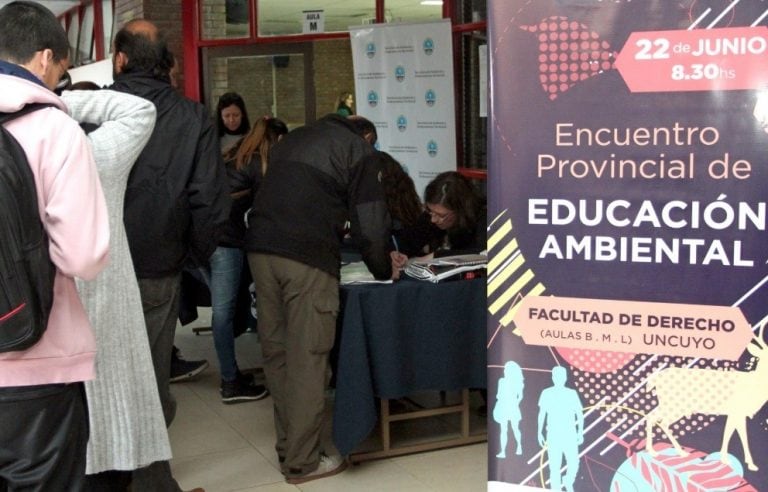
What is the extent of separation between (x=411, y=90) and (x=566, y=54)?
4.41m

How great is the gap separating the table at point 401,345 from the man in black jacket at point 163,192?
78 centimetres

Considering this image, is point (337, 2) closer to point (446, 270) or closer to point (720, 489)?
point (446, 270)

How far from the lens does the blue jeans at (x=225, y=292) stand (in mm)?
4934

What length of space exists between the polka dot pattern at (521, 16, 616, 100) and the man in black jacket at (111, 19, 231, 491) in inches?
58.7

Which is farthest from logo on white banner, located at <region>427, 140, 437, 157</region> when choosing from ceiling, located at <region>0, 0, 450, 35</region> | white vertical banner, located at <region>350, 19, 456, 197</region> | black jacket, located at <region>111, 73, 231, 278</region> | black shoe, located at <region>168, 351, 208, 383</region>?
black jacket, located at <region>111, 73, 231, 278</region>

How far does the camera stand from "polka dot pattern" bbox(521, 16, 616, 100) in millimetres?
2223

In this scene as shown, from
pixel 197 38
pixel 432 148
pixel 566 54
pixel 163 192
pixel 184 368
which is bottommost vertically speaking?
pixel 184 368

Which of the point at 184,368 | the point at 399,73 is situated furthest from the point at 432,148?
the point at 184,368

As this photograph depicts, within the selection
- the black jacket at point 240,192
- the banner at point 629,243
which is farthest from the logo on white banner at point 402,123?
the banner at point 629,243

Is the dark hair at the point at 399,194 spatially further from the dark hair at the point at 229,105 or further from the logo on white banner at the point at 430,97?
the logo on white banner at the point at 430,97

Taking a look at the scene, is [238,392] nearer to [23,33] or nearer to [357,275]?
[357,275]

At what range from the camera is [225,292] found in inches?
196

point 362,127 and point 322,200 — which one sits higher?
point 362,127

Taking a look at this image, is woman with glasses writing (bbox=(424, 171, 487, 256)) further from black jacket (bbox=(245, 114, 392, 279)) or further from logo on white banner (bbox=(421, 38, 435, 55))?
logo on white banner (bbox=(421, 38, 435, 55))
